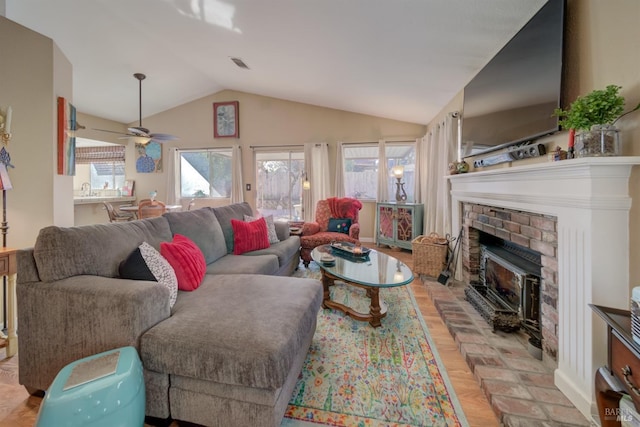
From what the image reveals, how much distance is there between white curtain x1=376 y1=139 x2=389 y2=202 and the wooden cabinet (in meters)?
0.36

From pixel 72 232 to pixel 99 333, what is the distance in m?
0.59

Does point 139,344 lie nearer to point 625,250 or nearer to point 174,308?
point 174,308

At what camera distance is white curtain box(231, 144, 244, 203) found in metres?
5.63

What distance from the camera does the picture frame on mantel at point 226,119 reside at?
5617mm

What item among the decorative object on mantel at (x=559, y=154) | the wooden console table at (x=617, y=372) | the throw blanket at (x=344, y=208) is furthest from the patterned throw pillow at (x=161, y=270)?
the throw blanket at (x=344, y=208)

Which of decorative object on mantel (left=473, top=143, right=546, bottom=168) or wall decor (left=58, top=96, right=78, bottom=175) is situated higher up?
wall decor (left=58, top=96, right=78, bottom=175)

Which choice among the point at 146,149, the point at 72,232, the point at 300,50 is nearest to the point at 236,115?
the point at 146,149

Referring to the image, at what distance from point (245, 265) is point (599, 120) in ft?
7.71

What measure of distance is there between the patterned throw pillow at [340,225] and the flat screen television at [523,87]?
6.34ft

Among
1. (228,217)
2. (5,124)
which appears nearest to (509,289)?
(228,217)

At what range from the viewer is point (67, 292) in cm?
124

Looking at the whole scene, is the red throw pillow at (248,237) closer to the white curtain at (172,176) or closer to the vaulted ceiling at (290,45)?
the vaulted ceiling at (290,45)

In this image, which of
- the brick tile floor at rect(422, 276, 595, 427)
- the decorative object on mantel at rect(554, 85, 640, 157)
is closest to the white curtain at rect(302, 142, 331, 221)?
the brick tile floor at rect(422, 276, 595, 427)

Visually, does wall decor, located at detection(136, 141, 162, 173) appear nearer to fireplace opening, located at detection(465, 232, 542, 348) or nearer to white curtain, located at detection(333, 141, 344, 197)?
white curtain, located at detection(333, 141, 344, 197)
